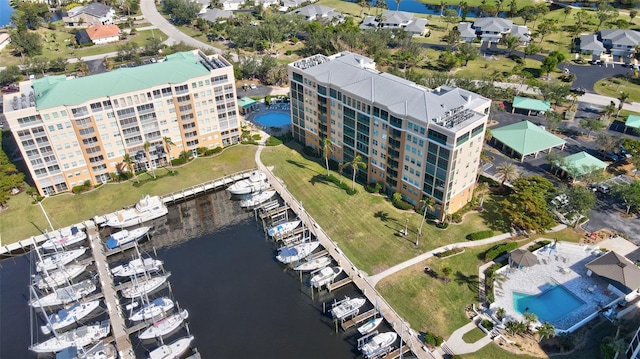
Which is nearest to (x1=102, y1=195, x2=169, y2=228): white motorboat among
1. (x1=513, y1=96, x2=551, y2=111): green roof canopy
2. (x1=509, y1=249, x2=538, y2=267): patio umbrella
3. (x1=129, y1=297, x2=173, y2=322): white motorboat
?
(x1=129, y1=297, x2=173, y2=322): white motorboat

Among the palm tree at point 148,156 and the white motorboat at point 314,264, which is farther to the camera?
the palm tree at point 148,156

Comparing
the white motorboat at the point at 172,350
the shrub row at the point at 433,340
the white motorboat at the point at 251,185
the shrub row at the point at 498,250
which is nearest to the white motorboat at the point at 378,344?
the shrub row at the point at 433,340

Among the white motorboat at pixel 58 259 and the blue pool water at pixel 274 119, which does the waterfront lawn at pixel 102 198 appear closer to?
the white motorboat at pixel 58 259

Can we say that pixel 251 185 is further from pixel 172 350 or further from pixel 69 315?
pixel 69 315

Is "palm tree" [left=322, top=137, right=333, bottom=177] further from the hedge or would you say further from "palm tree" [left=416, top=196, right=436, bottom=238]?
the hedge

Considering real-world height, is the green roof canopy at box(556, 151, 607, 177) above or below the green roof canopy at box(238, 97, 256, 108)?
below

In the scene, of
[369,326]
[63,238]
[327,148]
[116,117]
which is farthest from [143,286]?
[327,148]

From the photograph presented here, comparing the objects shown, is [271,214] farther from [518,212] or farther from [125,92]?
[518,212]
